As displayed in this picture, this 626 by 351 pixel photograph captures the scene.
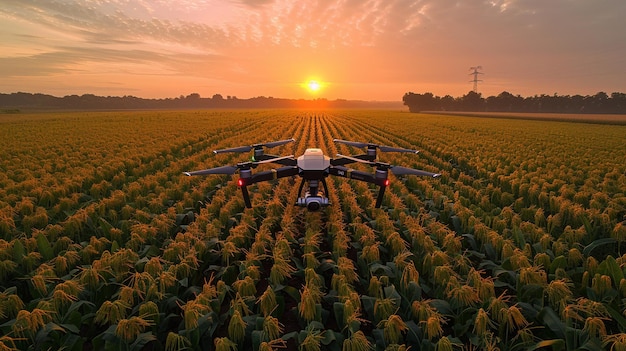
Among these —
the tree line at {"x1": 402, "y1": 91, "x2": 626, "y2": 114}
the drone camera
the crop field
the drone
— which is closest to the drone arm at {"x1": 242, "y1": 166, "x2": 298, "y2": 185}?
the drone

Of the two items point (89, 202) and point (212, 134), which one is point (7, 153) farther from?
point (212, 134)

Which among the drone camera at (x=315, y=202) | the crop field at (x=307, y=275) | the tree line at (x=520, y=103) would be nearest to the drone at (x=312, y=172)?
the drone camera at (x=315, y=202)

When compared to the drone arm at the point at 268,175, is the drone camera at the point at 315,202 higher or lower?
lower

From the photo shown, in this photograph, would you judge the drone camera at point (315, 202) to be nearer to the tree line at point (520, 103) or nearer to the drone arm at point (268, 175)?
the drone arm at point (268, 175)

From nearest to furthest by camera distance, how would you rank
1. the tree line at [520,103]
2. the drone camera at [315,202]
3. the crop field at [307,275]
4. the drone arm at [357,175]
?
the crop field at [307,275], the drone arm at [357,175], the drone camera at [315,202], the tree line at [520,103]

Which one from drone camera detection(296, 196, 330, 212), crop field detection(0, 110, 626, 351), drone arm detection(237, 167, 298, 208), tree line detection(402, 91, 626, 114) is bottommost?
crop field detection(0, 110, 626, 351)

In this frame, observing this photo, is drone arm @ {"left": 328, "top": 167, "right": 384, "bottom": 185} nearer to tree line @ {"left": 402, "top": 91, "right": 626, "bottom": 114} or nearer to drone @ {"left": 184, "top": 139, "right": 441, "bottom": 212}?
drone @ {"left": 184, "top": 139, "right": 441, "bottom": 212}

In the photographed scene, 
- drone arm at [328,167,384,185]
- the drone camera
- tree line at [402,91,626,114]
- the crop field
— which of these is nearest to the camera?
the crop field

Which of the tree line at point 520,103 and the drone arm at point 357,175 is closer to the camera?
the drone arm at point 357,175

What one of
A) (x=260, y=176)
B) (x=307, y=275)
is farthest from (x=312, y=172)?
(x=307, y=275)

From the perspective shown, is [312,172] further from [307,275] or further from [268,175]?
[307,275]
